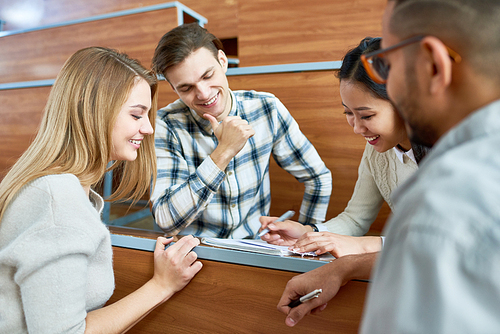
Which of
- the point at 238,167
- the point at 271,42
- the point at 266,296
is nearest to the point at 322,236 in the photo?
the point at 266,296

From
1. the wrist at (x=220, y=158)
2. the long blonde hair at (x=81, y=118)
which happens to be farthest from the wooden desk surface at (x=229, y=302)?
the wrist at (x=220, y=158)

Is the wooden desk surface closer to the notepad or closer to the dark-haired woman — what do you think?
the notepad

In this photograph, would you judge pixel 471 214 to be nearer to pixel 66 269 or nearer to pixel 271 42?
pixel 66 269

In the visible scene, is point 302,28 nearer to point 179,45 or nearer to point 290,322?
point 179,45

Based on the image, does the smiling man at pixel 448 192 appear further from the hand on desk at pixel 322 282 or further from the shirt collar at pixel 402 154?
the shirt collar at pixel 402 154

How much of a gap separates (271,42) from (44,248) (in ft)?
4.64

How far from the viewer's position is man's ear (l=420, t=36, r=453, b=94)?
13.5 inches

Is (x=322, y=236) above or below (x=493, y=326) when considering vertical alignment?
below

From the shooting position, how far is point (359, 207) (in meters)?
1.16

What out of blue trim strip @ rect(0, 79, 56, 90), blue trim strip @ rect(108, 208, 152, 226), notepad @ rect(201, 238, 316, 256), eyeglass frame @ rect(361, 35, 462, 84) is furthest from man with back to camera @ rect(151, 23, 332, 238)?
blue trim strip @ rect(108, 208, 152, 226)

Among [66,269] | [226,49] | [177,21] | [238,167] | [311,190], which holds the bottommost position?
[311,190]

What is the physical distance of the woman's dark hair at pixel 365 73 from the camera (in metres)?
0.85

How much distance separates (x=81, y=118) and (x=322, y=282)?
625mm

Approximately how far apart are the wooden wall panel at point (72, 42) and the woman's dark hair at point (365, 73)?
3.99 feet
